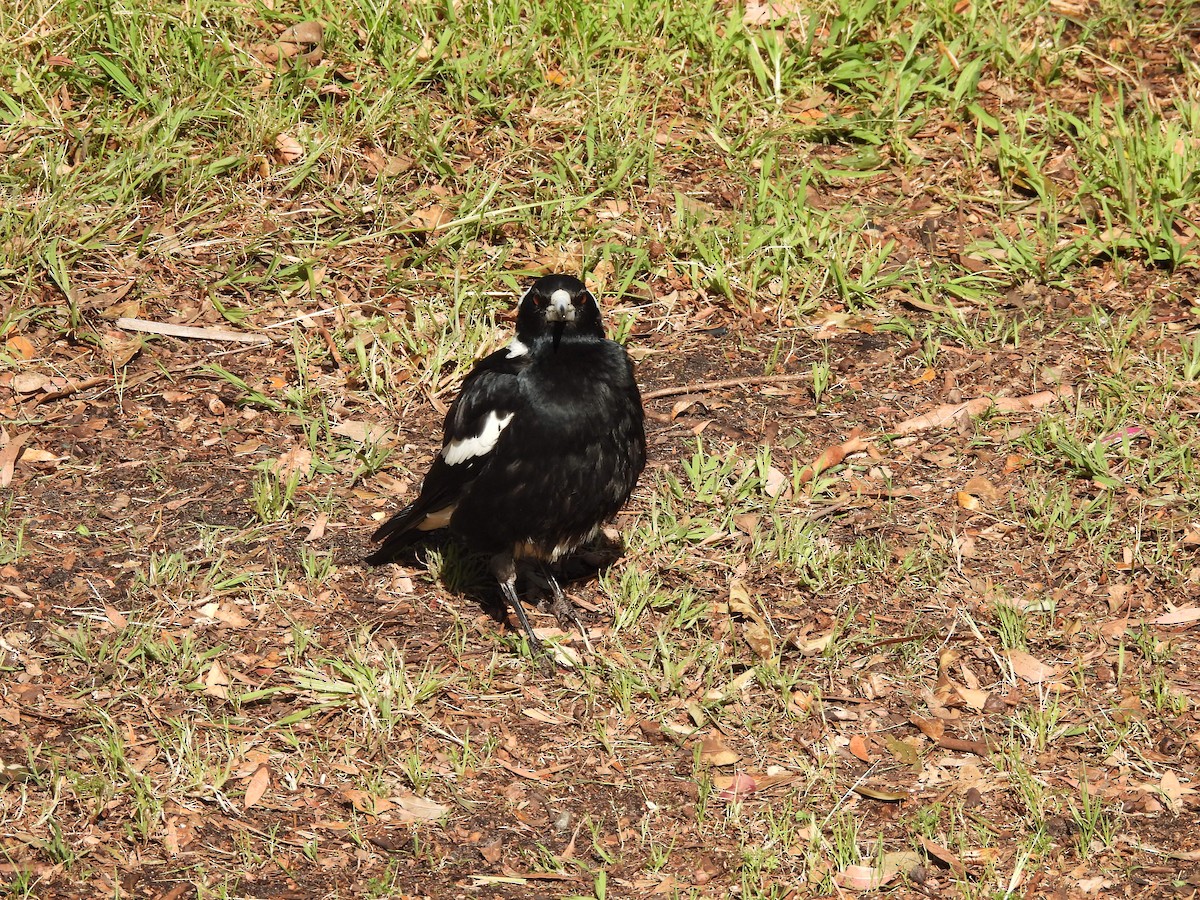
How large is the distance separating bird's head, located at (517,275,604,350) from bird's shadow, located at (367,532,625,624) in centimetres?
88

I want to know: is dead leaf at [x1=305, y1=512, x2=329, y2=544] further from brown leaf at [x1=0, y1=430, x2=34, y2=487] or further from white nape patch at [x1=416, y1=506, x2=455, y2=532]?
brown leaf at [x1=0, y1=430, x2=34, y2=487]

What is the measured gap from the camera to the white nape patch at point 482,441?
4.93 meters

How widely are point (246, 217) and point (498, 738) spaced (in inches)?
125

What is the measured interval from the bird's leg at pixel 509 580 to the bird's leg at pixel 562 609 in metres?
0.15

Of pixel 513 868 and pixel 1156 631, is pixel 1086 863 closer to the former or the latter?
pixel 1156 631

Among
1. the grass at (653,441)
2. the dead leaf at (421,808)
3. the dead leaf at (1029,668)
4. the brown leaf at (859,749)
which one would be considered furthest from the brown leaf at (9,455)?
the dead leaf at (1029,668)

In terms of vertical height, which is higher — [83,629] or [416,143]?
[416,143]

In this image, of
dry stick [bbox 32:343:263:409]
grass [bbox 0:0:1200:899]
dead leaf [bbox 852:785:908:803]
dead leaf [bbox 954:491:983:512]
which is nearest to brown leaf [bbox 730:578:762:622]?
grass [bbox 0:0:1200:899]

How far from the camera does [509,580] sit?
5.21 metres

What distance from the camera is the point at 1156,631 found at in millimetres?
4891

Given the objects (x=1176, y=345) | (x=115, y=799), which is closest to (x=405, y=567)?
(x=115, y=799)

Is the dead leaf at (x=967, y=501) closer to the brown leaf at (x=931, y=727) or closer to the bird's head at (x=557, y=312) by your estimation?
the brown leaf at (x=931, y=727)

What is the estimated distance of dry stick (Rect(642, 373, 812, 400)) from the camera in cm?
610

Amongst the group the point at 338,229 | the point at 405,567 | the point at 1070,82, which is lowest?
the point at 405,567
